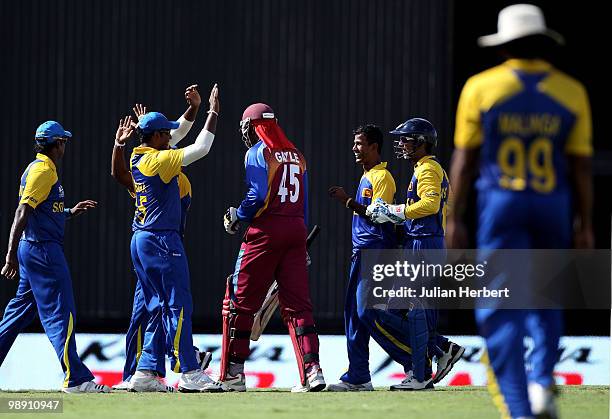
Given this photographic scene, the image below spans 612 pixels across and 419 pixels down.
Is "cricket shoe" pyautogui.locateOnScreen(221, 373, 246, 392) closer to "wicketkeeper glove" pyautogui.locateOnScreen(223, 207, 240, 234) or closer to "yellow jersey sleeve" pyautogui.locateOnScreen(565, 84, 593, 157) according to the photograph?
"wicketkeeper glove" pyautogui.locateOnScreen(223, 207, 240, 234)

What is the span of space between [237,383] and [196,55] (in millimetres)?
6349

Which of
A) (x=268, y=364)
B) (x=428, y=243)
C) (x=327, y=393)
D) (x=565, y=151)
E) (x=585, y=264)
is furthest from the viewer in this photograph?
(x=585, y=264)

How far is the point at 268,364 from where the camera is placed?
44.4ft

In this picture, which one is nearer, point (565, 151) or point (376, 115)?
point (565, 151)

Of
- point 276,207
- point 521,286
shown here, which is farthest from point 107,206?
point 521,286

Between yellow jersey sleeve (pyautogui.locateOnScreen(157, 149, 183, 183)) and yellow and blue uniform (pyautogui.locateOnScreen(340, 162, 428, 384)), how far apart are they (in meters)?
1.49

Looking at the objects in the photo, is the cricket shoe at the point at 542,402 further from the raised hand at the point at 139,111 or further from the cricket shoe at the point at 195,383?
the raised hand at the point at 139,111

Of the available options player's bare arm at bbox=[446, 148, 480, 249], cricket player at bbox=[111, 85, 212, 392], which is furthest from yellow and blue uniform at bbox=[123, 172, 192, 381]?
player's bare arm at bbox=[446, 148, 480, 249]

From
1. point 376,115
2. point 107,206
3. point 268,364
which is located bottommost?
point 268,364

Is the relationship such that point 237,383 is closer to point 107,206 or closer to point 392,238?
point 392,238

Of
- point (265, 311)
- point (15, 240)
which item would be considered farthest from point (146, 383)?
point (15, 240)

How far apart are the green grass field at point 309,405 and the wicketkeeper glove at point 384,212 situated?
1.28 metres

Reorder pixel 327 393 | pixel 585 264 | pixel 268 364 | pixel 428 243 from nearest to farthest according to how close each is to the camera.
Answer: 1. pixel 327 393
2. pixel 428 243
3. pixel 268 364
4. pixel 585 264

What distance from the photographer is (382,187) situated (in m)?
10.3
